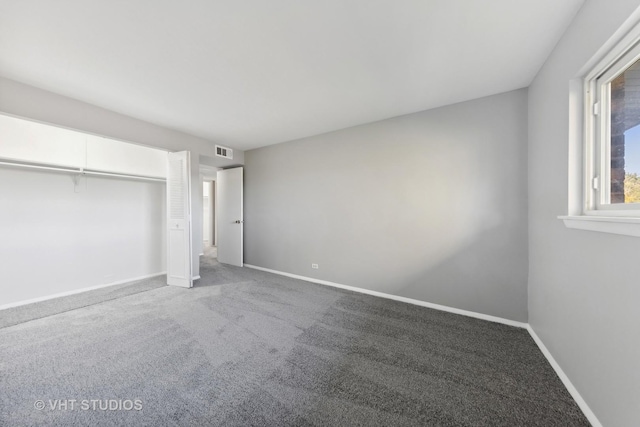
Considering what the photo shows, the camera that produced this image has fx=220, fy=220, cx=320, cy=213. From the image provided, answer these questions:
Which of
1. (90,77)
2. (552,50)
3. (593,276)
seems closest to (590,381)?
(593,276)

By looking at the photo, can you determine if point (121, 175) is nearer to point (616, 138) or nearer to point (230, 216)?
point (230, 216)

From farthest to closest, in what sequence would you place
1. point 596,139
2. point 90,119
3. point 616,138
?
point 90,119, point 596,139, point 616,138

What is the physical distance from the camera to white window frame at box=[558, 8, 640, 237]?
3.88 feet

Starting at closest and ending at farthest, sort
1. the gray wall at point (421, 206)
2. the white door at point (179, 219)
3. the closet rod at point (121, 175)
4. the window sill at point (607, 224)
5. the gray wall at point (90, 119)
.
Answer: the window sill at point (607, 224)
the gray wall at point (90, 119)
the gray wall at point (421, 206)
the closet rod at point (121, 175)
the white door at point (179, 219)

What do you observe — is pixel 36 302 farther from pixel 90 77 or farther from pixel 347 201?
pixel 347 201

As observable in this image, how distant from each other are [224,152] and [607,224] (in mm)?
4838

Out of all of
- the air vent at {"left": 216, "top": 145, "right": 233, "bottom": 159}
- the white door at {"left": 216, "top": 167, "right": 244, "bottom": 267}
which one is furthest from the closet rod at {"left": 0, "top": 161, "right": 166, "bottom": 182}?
the white door at {"left": 216, "top": 167, "right": 244, "bottom": 267}

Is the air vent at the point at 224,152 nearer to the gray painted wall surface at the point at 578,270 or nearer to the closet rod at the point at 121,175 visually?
the closet rod at the point at 121,175

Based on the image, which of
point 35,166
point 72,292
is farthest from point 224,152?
point 72,292

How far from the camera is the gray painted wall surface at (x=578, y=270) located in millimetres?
1086

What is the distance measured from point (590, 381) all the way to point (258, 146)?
193 inches

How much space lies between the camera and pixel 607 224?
1.18 metres

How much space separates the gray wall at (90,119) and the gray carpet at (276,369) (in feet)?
5.92

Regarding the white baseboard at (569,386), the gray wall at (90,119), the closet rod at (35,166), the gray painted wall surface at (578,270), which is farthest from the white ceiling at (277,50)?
the white baseboard at (569,386)
